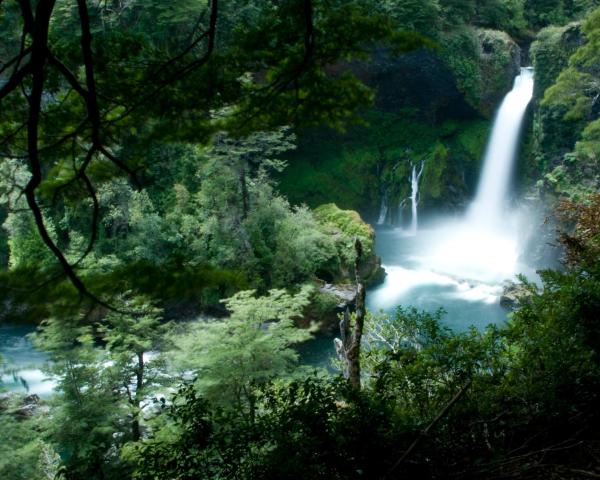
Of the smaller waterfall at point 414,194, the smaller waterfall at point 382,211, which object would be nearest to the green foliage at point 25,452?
the smaller waterfall at point 414,194

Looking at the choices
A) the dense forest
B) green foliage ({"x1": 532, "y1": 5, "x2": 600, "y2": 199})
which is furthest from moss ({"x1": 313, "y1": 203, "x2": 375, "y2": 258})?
green foliage ({"x1": 532, "y1": 5, "x2": 600, "y2": 199})

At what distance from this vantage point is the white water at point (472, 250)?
47.9 feet

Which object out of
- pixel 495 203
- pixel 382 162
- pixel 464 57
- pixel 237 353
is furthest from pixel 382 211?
pixel 237 353

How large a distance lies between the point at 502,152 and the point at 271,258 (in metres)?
12.5

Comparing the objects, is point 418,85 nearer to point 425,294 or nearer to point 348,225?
point 348,225

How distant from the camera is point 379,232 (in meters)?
21.9

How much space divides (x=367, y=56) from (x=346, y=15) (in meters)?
0.29

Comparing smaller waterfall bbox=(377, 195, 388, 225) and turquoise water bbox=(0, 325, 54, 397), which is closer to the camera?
turquoise water bbox=(0, 325, 54, 397)

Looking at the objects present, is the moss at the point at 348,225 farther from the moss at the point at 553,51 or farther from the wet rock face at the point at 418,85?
the moss at the point at 553,51

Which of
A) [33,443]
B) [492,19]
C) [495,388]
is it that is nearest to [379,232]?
[492,19]

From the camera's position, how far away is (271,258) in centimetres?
1391

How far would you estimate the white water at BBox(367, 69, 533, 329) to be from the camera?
47.9 feet

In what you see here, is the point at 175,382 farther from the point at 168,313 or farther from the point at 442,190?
the point at 442,190

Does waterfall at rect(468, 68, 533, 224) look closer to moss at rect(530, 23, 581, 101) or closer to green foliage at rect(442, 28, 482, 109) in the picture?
green foliage at rect(442, 28, 482, 109)
